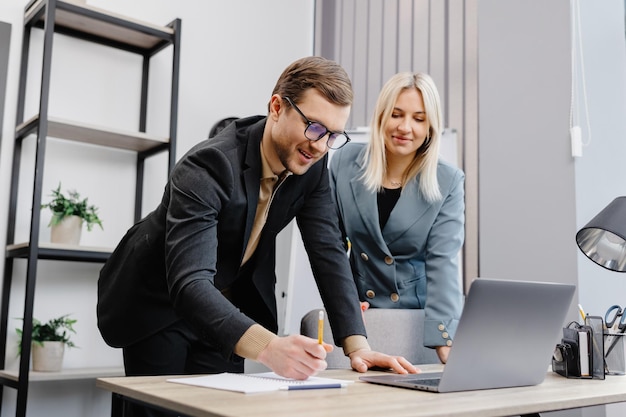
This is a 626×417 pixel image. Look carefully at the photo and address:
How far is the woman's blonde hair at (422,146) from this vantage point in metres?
1.93

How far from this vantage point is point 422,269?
1938 millimetres

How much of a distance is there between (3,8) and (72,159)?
2.23 ft

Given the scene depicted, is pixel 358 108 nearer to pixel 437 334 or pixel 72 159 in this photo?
pixel 72 159

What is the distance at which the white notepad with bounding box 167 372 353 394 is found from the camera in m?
1.07

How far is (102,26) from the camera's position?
2891 millimetres

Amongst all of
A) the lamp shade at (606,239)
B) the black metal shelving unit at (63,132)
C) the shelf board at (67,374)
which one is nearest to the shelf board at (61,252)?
the black metal shelving unit at (63,132)

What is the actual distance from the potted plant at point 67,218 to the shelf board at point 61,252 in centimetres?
8

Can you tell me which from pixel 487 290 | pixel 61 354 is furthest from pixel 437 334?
pixel 61 354

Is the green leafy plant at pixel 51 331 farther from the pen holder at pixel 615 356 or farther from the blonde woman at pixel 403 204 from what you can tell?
the pen holder at pixel 615 356

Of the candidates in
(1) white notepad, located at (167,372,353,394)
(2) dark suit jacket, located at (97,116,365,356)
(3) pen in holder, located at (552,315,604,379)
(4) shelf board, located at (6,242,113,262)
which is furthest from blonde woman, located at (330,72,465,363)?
(4) shelf board, located at (6,242,113,262)

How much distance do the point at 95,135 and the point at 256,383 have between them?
1980mm

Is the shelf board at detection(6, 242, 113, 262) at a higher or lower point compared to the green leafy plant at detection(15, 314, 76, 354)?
higher

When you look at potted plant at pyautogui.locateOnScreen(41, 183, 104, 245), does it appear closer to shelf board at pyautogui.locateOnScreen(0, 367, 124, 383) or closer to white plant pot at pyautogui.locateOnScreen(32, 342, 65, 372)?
white plant pot at pyautogui.locateOnScreen(32, 342, 65, 372)

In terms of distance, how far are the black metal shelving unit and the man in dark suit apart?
3.19ft
